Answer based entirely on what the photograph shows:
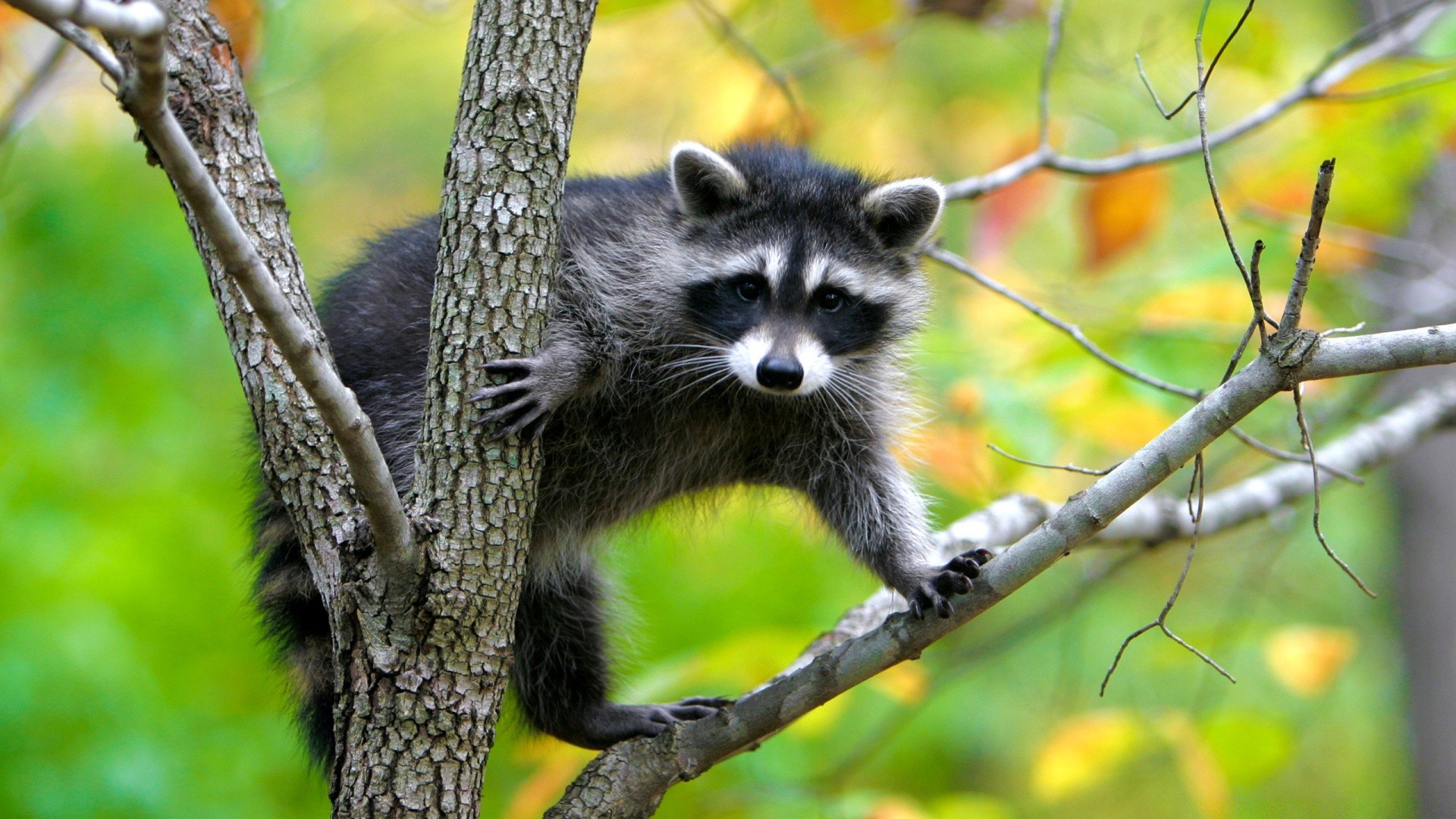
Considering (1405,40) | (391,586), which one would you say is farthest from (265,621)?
(1405,40)

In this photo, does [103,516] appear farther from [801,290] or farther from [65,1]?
[65,1]

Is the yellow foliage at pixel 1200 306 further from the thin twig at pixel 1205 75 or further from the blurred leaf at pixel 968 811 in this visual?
the blurred leaf at pixel 968 811

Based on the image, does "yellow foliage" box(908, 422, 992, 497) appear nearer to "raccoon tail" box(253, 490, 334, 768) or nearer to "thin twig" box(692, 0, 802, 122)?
"thin twig" box(692, 0, 802, 122)

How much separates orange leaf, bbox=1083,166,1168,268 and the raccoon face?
1.02m

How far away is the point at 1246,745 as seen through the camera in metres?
3.76

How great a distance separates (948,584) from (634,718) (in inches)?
43.0

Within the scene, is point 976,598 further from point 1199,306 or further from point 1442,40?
point 1442,40

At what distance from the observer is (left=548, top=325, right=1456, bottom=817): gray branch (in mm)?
1889

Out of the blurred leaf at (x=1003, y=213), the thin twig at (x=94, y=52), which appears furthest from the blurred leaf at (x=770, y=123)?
the thin twig at (x=94, y=52)

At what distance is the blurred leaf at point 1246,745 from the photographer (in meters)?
3.74

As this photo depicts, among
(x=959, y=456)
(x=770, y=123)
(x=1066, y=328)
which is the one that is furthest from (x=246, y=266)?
(x=770, y=123)

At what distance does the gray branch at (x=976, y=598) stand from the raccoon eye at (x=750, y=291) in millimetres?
856

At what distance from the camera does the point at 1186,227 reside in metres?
5.55

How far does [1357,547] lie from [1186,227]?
2.43 m
